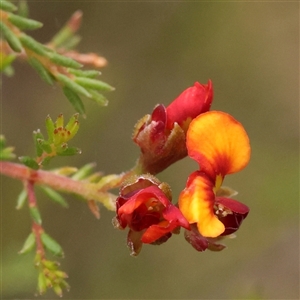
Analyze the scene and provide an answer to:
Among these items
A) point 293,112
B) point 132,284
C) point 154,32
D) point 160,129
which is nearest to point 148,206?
point 160,129

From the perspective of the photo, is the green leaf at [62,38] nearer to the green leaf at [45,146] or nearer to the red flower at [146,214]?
the green leaf at [45,146]

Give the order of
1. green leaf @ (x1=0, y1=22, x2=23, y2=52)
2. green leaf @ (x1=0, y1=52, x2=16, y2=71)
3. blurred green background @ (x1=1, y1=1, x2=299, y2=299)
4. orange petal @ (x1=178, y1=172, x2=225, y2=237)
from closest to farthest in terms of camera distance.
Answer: orange petal @ (x1=178, y1=172, x2=225, y2=237) < green leaf @ (x1=0, y1=22, x2=23, y2=52) < green leaf @ (x1=0, y1=52, x2=16, y2=71) < blurred green background @ (x1=1, y1=1, x2=299, y2=299)

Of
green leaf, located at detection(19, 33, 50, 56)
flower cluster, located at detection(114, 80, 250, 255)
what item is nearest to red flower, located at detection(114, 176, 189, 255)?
flower cluster, located at detection(114, 80, 250, 255)

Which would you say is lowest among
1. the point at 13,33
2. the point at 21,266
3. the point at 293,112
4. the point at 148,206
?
the point at 148,206

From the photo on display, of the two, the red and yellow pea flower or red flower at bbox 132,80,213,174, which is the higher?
red flower at bbox 132,80,213,174

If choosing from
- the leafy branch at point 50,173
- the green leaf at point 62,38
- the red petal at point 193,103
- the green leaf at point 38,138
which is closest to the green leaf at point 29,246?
the leafy branch at point 50,173

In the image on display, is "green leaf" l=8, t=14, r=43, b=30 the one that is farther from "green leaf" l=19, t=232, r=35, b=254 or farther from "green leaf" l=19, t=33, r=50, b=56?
"green leaf" l=19, t=232, r=35, b=254

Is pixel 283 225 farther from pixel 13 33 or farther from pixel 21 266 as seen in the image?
pixel 13 33
